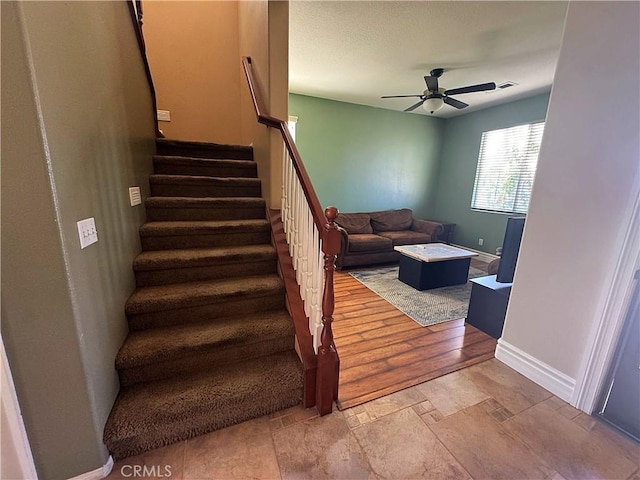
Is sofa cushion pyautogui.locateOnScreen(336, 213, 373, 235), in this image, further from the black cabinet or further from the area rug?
the black cabinet

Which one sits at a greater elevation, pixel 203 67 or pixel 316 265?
pixel 203 67

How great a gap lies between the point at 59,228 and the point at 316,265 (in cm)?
109

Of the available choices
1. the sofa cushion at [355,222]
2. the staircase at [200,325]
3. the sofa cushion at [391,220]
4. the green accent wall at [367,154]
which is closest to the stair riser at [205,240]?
the staircase at [200,325]

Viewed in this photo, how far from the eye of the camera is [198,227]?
2.00m

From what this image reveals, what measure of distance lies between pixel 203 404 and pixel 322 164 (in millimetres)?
4217

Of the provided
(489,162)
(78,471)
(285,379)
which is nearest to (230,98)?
(285,379)

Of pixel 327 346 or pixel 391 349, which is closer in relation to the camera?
pixel 327 346

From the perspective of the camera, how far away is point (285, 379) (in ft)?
5.02

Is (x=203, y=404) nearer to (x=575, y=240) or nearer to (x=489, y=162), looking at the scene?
(x=575, y=240)

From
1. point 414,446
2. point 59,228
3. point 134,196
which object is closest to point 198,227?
point 134,196

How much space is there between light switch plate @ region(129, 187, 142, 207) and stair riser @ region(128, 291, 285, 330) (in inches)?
29.6

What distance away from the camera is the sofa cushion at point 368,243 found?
417 centimetres

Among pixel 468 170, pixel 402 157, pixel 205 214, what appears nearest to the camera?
pixel 205 214

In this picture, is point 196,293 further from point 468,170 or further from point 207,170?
point 468,170
